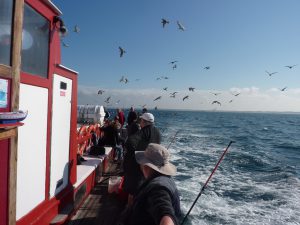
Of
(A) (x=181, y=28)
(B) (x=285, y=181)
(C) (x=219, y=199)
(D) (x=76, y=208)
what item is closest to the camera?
(D) (x=76, y=208)


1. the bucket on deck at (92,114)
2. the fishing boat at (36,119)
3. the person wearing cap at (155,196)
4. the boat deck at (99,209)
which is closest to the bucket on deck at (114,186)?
the boat deck at (99,209)

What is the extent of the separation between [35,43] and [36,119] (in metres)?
0.99

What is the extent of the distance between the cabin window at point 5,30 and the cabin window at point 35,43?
17.9 inches

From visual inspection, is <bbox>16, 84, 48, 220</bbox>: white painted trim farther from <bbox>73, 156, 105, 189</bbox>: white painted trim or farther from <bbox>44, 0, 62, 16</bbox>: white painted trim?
<bbox>73, 156, 105, 189</bbox>: white painted trim

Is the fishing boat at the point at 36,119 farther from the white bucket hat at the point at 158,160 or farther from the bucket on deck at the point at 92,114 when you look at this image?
the bucket on deck at the point at 92,114

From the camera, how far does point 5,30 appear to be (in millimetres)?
3025

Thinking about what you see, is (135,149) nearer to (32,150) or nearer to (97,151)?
(32,150)

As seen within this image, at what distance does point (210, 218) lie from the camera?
26.8 feet

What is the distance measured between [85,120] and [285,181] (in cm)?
1577

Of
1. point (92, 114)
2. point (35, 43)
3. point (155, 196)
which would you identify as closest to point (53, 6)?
point (35, 43)

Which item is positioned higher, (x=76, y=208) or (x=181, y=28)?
(x=181, y=28)

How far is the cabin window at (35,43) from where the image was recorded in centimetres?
362

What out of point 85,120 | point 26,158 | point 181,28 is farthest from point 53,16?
point 85,120

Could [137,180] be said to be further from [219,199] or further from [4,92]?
[219,199]
